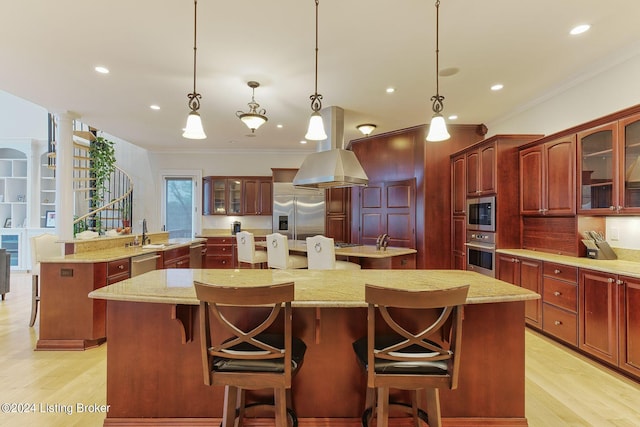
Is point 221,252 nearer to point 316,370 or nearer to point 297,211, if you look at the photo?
point 297,211

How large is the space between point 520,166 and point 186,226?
261 inches

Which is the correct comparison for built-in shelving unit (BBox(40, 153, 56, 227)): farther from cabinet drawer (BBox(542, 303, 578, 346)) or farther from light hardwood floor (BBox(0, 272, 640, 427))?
cabinet drawer (BBox(542, 303, 578, 346))

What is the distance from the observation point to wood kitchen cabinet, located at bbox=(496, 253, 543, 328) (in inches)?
128

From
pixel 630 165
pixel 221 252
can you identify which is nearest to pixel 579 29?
pixel 630 165

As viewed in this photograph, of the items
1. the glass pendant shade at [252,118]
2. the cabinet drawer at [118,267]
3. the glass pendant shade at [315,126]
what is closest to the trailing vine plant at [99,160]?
the cabinet drawer at [118,267]

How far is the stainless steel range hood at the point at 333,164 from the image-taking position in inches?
157

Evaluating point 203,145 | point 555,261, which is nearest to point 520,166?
point 555,261

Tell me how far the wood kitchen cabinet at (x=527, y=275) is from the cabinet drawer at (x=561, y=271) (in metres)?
0.08

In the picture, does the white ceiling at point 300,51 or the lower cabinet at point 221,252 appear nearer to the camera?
the white ceiling at point 300,51

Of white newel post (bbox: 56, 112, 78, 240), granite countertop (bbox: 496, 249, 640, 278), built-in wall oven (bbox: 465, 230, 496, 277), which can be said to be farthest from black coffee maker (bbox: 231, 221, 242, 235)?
granite countertop (bbox: 496, 249, 640, 278)

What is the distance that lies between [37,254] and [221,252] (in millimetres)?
3235

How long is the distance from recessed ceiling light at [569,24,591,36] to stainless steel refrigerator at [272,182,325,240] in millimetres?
4413

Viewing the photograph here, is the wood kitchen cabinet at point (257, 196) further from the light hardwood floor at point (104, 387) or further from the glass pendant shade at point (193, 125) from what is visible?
the glass pendant shade at point (193, 125)

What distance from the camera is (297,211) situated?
6.46m
